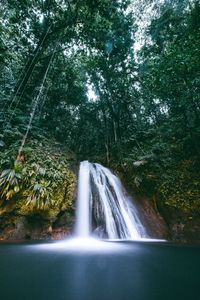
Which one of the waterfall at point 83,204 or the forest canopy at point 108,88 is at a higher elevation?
the forest canopy at point 108,88

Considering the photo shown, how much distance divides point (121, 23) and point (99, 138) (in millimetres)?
7047

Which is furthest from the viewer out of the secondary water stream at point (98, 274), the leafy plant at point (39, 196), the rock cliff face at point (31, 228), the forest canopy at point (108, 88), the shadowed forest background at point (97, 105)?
the forest canopy at point (108, 88)

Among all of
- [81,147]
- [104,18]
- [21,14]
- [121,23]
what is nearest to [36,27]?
[21,14]

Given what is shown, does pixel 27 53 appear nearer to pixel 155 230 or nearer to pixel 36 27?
pixel 36 27

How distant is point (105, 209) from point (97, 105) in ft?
30.9

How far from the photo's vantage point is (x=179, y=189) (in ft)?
24.6

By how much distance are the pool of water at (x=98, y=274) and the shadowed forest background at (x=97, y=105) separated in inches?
94.5

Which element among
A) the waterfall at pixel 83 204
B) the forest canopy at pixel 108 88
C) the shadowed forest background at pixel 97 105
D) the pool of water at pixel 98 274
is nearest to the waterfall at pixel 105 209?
the waterfall at pixel 83 204

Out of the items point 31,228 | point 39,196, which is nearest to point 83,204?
point 39,196

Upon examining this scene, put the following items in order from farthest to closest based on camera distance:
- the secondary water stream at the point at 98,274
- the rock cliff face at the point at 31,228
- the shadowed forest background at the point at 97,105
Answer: the shadowed forest background at the point at 97,105 → the rock cliff face at the point at 31,228 → the secondary water stream at the point at 98,274

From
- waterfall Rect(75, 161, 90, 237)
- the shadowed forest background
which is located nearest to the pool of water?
waterfall Rect(75, 161, 90, 237)

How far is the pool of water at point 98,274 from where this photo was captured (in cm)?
225

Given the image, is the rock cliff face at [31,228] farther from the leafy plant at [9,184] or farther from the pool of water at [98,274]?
the pool of water at [98,274]

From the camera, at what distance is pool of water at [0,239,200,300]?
7.37 feet
